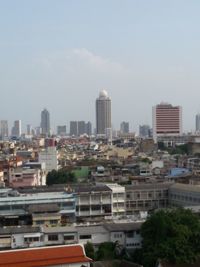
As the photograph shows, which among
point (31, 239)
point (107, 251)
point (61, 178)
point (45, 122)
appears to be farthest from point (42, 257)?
point (45, 122)

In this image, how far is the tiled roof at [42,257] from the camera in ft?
34.7

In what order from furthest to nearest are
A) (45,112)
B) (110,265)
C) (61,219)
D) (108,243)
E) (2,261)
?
1. (45,112)
2. (61,219)
3. (108,243)
4. (110,265)
5. (2,261)

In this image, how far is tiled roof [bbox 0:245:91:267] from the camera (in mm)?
10562

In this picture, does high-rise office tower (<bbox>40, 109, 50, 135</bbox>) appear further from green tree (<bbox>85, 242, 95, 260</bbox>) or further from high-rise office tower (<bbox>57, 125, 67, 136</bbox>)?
green tree (<bbox>85, 242, 95, 260</bbox>)

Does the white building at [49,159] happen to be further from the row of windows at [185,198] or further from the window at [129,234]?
the window at [129,234]

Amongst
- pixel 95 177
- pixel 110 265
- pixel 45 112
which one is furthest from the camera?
pixel 45 112

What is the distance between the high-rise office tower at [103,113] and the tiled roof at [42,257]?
73.9m

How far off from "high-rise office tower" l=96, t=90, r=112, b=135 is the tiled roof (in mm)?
73858

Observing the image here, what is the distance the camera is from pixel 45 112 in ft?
352

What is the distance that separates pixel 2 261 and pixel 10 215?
5867mm

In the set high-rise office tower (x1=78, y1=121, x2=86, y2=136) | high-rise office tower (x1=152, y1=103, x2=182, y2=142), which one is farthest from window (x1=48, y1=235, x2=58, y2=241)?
high-rise office tower (x1=78, y1=121, x2=86, y2=136)

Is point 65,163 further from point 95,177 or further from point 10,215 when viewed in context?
point 10,215

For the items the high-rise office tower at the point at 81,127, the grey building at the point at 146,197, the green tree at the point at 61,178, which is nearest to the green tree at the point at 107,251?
the grey building at the point at 146,197

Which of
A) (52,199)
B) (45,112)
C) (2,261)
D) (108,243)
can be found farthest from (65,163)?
(45,112)
